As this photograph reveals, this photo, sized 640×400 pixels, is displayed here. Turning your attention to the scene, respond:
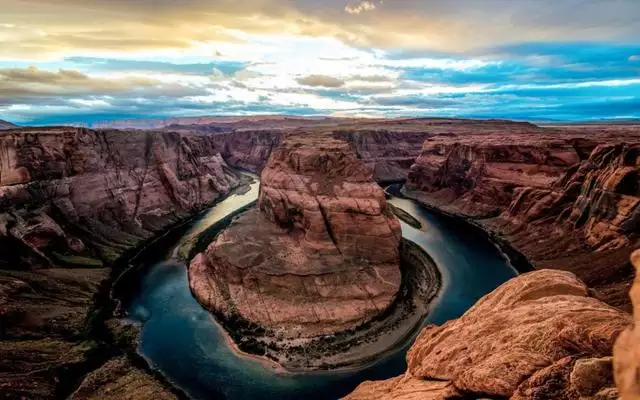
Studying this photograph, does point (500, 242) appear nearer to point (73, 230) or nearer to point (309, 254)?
point (309, 254)

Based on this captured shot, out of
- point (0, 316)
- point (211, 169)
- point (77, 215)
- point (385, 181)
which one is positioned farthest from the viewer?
point (385, 181)

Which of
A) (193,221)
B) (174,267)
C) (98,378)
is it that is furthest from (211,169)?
(98,378)

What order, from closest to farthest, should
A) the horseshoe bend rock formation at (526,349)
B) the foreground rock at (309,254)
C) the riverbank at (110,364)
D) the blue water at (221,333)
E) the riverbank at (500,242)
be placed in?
the horseshoe bend rock formation at (526,349) < the riverbank at (110,364) < the blue water at (221,333) < the foreground rock at (309,254) < the riverbank at (500,242)

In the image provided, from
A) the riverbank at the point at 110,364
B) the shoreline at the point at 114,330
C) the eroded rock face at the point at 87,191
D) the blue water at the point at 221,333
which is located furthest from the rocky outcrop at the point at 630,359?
the eroded rock face at the point at 87,191

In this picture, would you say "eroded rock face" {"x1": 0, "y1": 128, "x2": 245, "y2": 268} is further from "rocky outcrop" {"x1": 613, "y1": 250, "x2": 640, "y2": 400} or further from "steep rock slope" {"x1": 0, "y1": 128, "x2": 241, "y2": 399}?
"rocky outcrop" {"x1": 613, "y1": 250, "x2": 640, "y2": 400}

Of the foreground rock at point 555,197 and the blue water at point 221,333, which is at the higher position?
the foreground rock at point 555,197

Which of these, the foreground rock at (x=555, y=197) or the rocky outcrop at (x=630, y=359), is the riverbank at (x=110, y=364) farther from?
the foreground rock at (x=555, y=197)

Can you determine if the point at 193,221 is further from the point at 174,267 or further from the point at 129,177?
the point at 174,267
